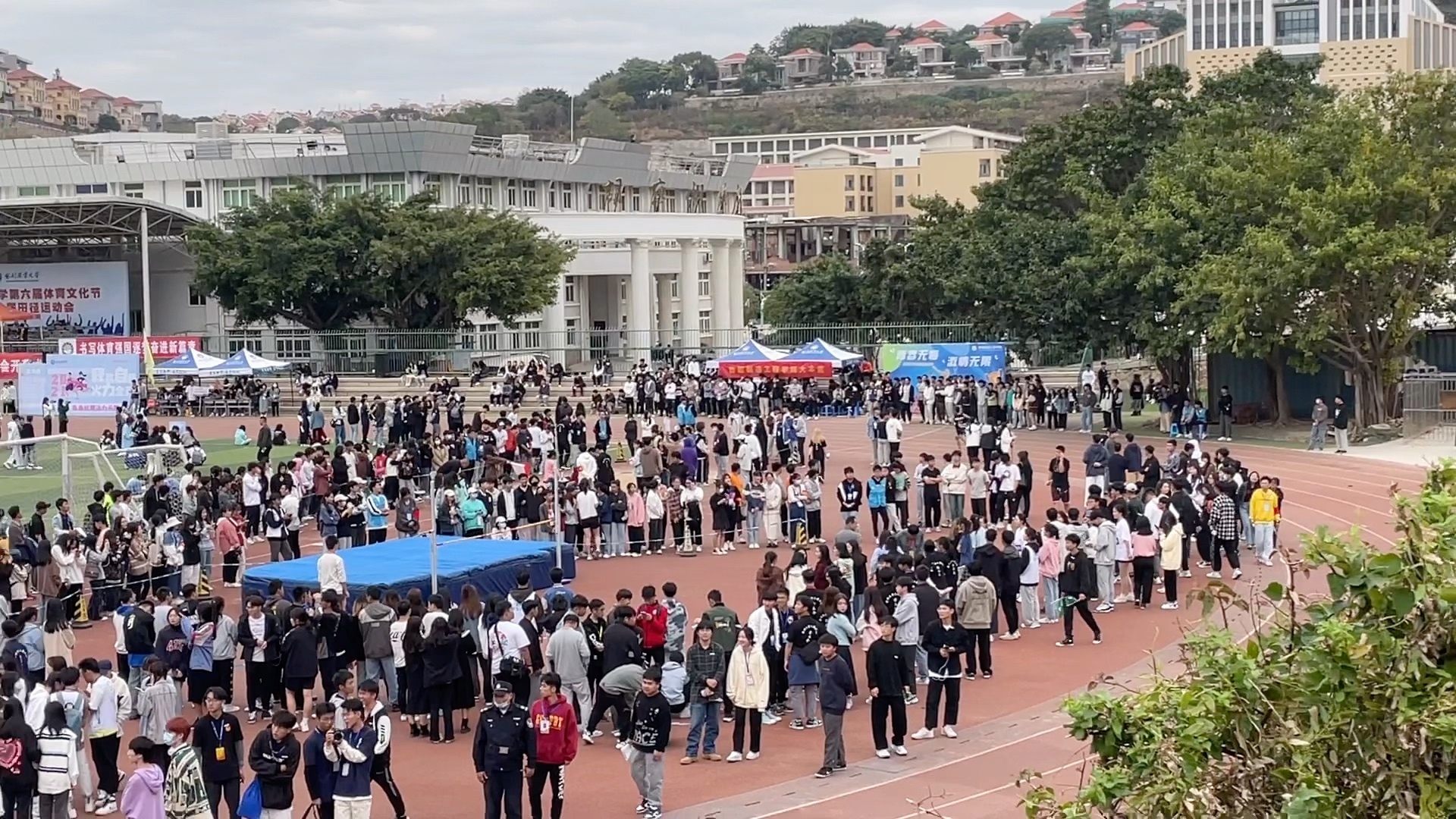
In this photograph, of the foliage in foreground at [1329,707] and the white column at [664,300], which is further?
the white column at [664,300]

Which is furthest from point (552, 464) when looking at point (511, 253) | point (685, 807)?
point (511, 253)

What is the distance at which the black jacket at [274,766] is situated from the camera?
12.8 meters

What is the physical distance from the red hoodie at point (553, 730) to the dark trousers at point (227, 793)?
2385 mm

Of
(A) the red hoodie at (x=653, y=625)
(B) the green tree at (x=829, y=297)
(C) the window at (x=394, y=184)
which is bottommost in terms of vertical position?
(A) the red hoodie at (x=653, y=625)

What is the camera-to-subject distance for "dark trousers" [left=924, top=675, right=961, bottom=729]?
16.5 metres

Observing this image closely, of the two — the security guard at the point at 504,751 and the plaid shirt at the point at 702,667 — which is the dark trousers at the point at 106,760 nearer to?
the security guard at the point at 504,751

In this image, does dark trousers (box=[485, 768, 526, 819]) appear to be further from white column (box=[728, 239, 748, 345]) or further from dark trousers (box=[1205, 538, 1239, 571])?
white column (box=[728, 239, 748, 345])

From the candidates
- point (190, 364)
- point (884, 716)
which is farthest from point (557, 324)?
point (884, 716)

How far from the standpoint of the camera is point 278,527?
25672 millimetres

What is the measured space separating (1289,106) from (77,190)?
1959 inches

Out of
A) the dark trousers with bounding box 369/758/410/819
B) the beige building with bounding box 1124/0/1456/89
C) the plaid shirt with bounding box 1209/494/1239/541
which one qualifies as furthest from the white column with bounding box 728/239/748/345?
the dark trousers with bounding box 369/758/410/819

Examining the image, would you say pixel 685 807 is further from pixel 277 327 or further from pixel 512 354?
pixel 277 327

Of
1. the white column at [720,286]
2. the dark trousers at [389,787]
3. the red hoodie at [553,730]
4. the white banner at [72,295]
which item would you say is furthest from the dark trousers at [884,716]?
the white column at [720,286]

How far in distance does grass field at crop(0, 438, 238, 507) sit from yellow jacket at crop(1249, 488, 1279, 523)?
17219 mm
